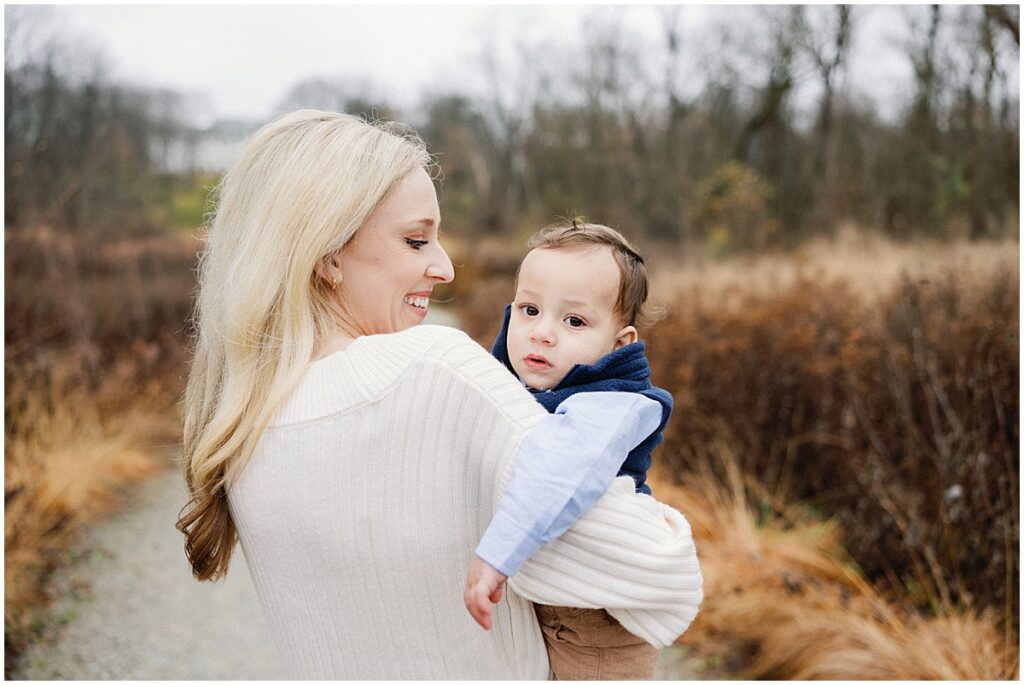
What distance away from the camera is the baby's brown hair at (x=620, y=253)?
1.72 meters

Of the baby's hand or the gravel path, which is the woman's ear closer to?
the baby's hand

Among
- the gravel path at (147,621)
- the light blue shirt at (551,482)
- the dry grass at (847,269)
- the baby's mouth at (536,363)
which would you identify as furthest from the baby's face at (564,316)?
the dry grass at (847,269)

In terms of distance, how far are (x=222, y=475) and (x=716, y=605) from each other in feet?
11.3

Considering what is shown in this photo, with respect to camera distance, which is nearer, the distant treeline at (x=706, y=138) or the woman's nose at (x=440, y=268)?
the woman's nose at (x=440, y=268)

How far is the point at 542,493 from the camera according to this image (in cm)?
131

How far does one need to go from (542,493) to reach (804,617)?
3205 mm

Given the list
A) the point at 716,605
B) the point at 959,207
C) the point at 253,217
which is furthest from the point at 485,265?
the point at 253,217

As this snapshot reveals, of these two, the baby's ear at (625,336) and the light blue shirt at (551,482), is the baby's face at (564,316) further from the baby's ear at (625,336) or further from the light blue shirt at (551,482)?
the light blue shirt at (551,482)

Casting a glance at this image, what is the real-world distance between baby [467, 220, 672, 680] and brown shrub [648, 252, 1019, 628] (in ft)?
9.17

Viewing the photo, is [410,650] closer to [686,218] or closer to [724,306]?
[724,306]

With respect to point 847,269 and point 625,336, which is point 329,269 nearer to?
point 625,336

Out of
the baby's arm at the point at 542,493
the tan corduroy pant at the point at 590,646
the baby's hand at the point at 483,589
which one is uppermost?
the baby's arm at the point at 542,493

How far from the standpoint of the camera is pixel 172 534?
6.35 m

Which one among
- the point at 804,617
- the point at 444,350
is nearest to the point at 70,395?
the point at 804,617
